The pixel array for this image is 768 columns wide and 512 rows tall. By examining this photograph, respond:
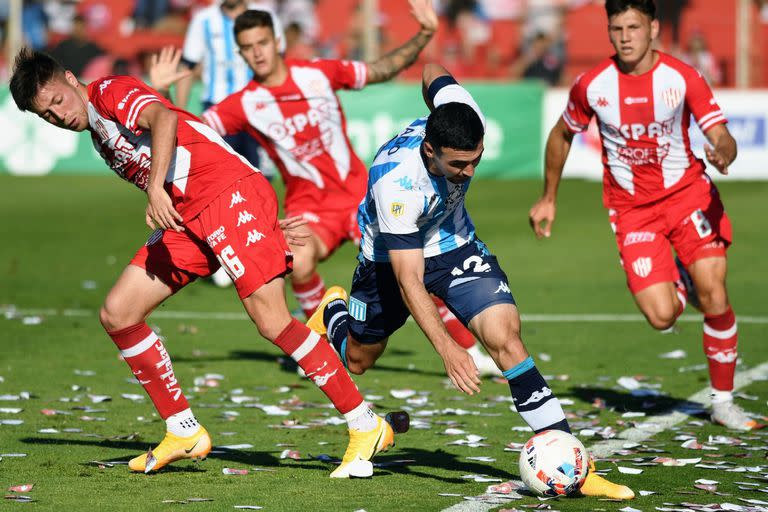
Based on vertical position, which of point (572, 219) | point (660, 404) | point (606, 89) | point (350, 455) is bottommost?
point (572, 219)

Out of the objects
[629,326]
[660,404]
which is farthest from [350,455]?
[629,326]

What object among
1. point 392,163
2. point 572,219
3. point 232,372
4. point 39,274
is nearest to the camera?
point 392,163

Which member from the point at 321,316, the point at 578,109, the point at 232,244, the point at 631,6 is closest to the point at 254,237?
the point at 232,244

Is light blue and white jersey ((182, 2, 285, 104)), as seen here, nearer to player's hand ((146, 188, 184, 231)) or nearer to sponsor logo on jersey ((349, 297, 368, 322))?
sponsor logo on jersey ((349, 297, 368, 322))

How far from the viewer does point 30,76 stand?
20.0 feet

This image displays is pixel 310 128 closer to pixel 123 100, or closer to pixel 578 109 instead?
pixel 578 109

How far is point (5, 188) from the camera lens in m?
21.3

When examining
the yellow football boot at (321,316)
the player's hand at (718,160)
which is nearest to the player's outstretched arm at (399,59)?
the yellow football boot at (321,316)

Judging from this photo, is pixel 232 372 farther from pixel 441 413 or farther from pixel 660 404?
pixel 660 404

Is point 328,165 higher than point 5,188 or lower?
higher

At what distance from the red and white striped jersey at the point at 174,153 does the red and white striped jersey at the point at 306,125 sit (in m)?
2.53

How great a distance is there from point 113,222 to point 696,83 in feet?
38.9

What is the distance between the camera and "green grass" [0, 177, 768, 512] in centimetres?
583

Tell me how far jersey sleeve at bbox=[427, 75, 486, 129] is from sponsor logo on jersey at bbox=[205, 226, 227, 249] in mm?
1217
